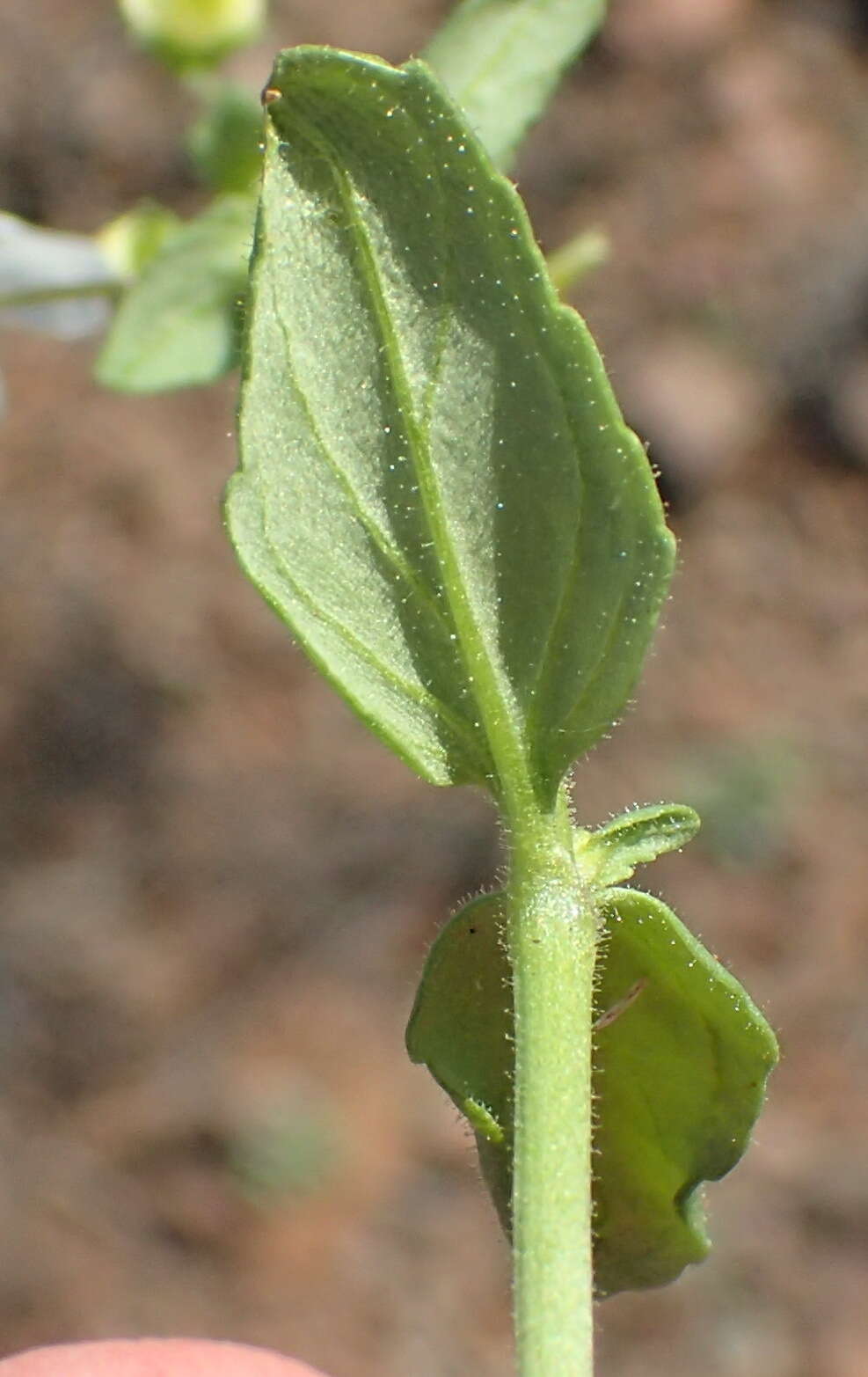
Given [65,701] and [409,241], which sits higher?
[65,701]

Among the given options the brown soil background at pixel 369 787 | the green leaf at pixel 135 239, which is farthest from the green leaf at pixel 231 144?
the brown soil background at pixel 369 787

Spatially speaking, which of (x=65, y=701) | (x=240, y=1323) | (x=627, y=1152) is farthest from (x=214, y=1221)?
(x=627, y=1152)

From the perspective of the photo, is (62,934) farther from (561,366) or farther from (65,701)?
(561,366)

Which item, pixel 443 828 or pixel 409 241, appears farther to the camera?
pixel 443 828

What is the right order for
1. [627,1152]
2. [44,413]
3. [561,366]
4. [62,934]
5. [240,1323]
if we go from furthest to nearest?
[44,413] → [62,934] → [240,1323] → [627,1152] → [561,366]

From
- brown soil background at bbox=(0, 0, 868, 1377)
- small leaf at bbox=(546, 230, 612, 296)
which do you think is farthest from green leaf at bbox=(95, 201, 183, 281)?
brown soil background at bbox=(0, 0, 868, 1377)

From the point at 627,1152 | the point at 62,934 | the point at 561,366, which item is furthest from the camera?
the point at 62,934
